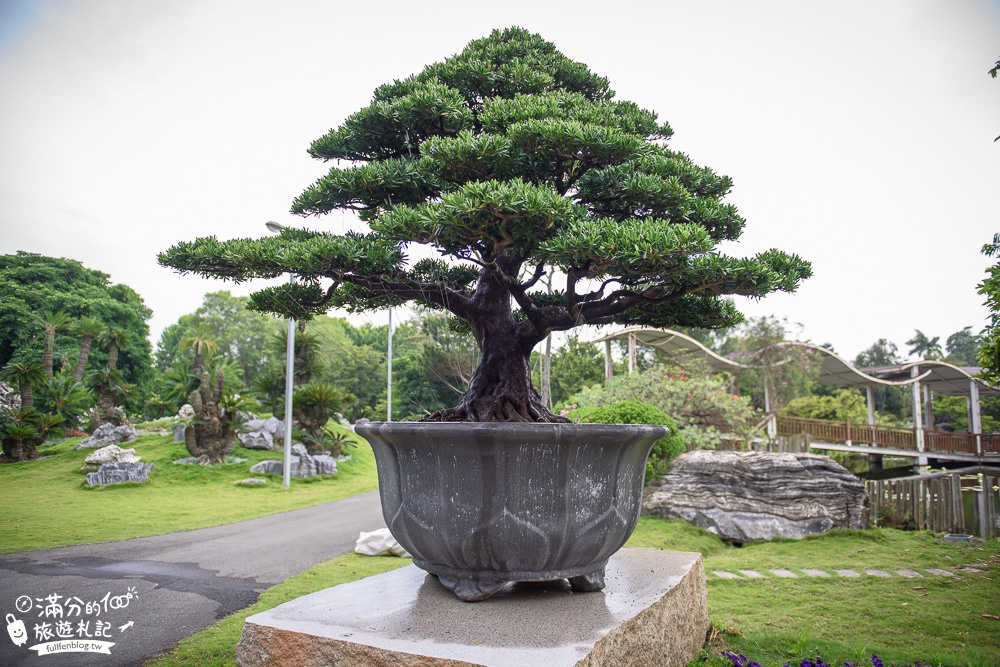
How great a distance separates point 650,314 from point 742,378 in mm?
17610

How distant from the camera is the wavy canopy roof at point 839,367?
1248 centimetres

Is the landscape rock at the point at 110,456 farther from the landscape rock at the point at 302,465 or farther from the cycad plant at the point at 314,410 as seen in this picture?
the cycad plant at the point at 314,410

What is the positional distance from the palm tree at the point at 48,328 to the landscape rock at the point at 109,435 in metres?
2.23

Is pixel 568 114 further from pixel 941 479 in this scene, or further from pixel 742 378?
pixel 742 378

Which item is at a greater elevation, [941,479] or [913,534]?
[941,479]

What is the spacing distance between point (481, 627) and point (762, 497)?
607 cm

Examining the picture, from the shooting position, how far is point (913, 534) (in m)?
6.94

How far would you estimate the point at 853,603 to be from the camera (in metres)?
4.06

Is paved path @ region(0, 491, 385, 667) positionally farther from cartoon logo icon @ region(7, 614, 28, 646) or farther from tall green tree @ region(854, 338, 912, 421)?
tall green tree @ region(854, 338, 912, 421)

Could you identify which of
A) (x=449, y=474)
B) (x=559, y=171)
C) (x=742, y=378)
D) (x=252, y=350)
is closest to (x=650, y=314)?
(x=559, y=171)

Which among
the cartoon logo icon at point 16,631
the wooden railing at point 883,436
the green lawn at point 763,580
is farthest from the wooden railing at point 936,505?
the cartoon logo icon at point 16,631

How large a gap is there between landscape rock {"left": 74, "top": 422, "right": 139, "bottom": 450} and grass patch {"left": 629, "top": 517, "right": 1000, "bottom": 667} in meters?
7.75

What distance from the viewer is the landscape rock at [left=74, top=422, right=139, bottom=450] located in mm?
8668

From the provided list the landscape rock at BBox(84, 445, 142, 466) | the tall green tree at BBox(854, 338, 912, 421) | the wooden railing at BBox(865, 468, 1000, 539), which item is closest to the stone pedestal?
the landscape rock at BBox(84, 445, 142, 466)
